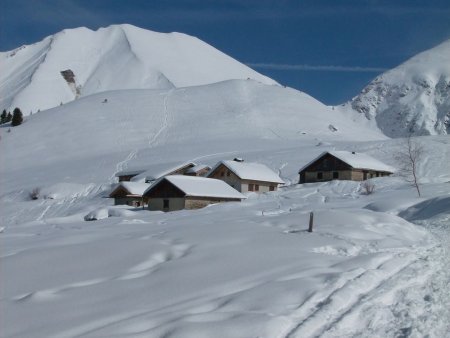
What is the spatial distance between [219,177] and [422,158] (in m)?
29.1

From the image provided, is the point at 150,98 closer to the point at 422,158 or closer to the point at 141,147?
the point at 141,147

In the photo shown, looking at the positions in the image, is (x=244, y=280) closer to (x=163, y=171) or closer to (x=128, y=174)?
(x=163, y=171)

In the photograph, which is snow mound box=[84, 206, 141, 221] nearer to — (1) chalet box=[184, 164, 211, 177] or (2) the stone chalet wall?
(2) the stone chalet wall

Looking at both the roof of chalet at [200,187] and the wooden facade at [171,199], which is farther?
the roof of chalet at [200,187]

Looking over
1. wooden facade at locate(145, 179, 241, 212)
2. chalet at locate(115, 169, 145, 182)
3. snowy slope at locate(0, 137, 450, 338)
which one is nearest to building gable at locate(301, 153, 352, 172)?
wooden facade at locate(145, 179, 241, 212)

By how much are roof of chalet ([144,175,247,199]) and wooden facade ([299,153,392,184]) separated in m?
15.9

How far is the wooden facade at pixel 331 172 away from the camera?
67000 mm

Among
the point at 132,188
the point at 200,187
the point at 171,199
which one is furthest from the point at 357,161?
the point at 132,188

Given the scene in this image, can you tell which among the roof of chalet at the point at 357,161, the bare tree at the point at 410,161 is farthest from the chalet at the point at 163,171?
the bare tree at the point at 410,161

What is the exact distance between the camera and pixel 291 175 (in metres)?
76.1

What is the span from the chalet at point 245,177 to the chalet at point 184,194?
852 cm

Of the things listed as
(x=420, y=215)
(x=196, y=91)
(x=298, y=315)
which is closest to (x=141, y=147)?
(x=196, y=91)

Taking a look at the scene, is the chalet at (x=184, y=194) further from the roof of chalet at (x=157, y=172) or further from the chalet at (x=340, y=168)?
the roof of chalet at (x=157, y=172)

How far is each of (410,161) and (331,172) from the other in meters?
10.5
